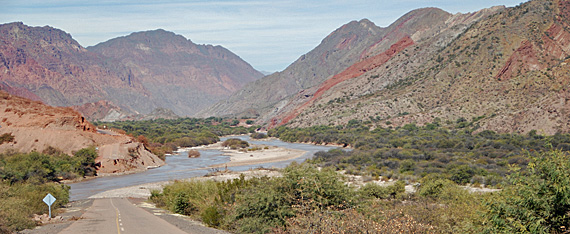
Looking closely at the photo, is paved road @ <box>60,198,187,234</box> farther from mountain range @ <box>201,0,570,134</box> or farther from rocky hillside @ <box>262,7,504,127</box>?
rocky hillside @ <box>262,7,504,127</box>

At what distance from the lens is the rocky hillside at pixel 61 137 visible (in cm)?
5731

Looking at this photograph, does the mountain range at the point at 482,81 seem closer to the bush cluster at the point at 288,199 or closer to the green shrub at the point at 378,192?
the green shrub at the point at 378,192

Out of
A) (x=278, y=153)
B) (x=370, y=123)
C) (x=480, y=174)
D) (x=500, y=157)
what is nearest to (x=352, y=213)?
(x=480, y=174)

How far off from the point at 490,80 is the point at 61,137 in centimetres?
6957

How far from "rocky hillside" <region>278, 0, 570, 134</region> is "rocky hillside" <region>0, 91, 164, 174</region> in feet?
169

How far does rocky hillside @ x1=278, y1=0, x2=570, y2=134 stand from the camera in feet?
241

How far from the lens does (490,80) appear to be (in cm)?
8681

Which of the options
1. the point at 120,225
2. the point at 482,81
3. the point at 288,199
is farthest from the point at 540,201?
the point at 482,81

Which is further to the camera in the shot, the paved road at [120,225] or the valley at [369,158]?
the paved road at [120,225]

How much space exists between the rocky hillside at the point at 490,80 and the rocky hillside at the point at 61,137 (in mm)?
51568

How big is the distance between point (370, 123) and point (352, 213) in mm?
91049

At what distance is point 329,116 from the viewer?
120375 mm

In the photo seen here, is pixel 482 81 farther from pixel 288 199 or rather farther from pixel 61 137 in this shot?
pixel 288 199

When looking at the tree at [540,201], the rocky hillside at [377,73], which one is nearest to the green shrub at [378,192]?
the tree at [540,201]
